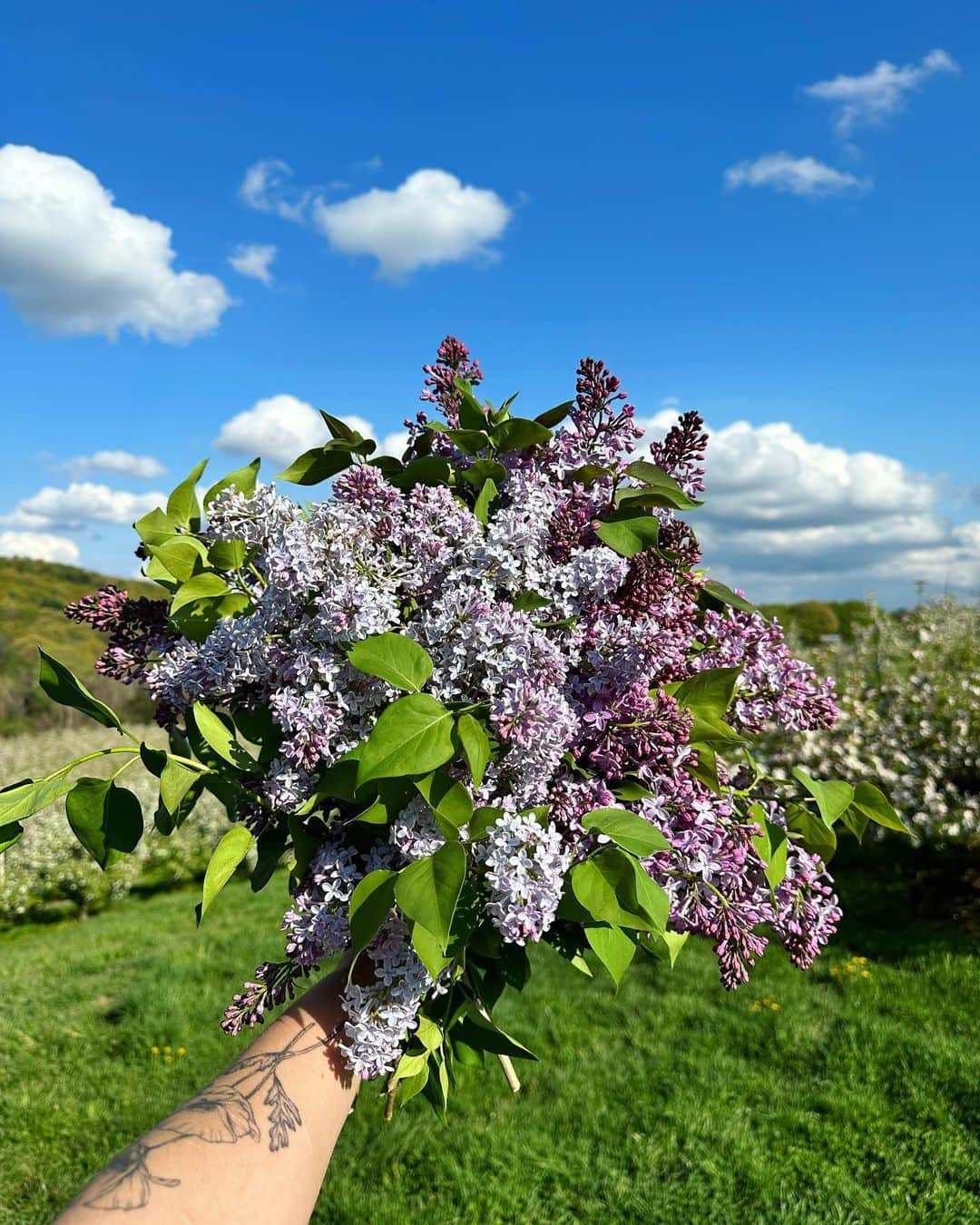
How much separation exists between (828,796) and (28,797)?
4.98 ft

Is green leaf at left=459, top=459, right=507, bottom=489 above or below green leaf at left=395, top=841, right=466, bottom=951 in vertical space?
above

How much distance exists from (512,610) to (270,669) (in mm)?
476

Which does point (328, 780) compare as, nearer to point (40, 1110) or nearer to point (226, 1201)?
point (226, 1201)

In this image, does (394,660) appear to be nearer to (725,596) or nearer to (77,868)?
(725,596)

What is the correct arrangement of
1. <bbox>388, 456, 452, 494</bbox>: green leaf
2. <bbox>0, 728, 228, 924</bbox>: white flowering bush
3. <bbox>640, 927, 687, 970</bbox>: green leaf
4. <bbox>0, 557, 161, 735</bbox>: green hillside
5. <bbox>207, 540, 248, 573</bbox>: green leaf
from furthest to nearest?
<bbox>0, 557, 161, 735</bbox>: green hillside < <bbox>0, 728, 228, 924</bbox>: white flowering bush < <bbox>388, 456, 452, 494</bbox>: green leaf < <bbox>207, 540, 248, 573</bbox>: green leaf < <bbox>640, 927, 687, 970</bbox>: green leaf

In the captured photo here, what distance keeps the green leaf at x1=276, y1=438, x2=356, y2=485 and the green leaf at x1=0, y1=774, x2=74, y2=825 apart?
30.6 inches

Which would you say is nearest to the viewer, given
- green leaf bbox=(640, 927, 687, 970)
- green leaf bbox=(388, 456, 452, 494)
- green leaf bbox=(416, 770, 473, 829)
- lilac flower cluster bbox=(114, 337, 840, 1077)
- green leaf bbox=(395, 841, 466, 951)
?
green leaf bbox=(395, 841, 466, 951)

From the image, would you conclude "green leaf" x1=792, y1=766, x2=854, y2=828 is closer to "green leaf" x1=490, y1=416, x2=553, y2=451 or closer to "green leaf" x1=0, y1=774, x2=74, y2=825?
"green leaf" x1=490, y1=416, x2=553, y2=451

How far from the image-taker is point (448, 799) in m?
1.39

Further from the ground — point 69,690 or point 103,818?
point 69,690

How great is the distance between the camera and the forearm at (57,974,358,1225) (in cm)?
154

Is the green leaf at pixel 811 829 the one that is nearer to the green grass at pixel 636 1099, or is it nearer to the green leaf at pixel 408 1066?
the green leaf at pixel 408 1066

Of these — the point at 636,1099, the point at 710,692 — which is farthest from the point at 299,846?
the point at 636,1099

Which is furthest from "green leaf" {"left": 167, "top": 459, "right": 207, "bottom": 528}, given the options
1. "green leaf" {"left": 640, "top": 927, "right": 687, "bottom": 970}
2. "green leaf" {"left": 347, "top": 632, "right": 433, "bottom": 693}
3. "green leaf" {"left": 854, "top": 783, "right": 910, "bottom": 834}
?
"green leaf" {"left": 854, "top": 783, "right": 910, "bottom": 834}
